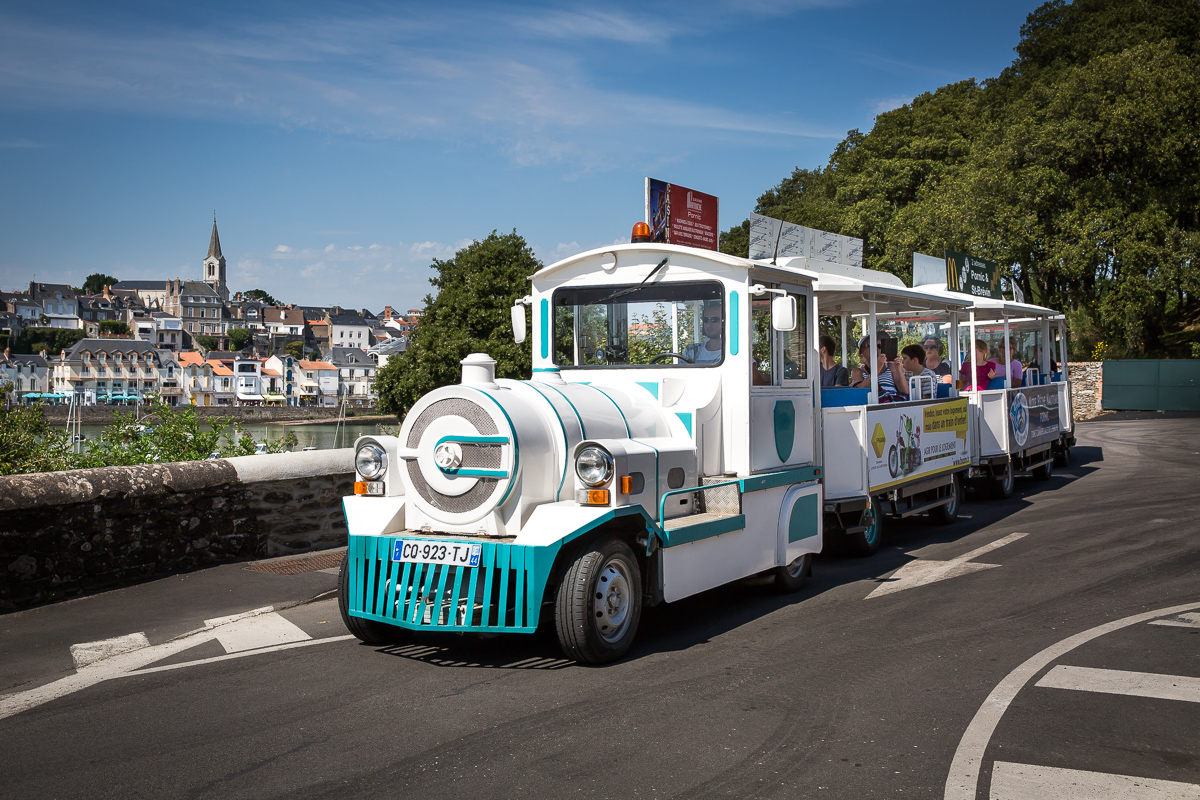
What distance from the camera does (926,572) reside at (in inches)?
338

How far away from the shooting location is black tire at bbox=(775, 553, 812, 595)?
25.2 ft

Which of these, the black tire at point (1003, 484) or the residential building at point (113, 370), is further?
the residential building at point (113, 370)

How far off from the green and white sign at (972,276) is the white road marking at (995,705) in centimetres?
852

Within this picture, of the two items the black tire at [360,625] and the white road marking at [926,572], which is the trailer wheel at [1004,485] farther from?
the black tire at [360,625]

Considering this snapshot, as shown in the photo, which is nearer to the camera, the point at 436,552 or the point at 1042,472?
the point at 436,552

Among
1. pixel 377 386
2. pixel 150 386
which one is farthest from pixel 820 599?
pixel 150 386

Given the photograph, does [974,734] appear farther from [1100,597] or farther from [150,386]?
[150,386]

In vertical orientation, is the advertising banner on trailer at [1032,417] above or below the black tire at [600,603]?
above

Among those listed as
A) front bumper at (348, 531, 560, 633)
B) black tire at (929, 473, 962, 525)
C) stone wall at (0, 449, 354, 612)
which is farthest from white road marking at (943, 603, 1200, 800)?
stone wall at (0, 449, 354, 612)

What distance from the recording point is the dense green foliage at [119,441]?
9.20 m

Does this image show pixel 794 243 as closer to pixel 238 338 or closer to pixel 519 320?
pixel 519 320

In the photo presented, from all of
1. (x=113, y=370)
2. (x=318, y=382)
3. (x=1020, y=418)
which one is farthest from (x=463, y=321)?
(x=318, y=382)

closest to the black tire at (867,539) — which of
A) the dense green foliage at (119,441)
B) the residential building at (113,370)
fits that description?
the dense green foliage at (119,441)

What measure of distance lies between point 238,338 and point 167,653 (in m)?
204
